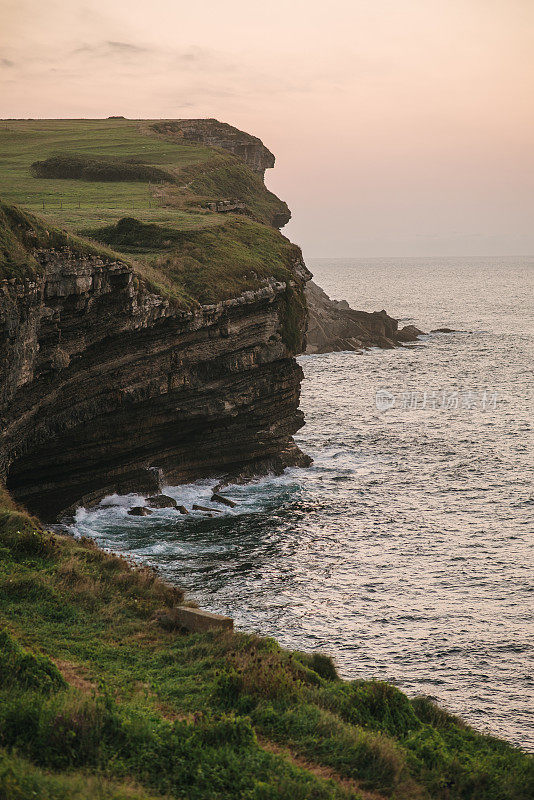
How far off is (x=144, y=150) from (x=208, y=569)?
72.7m

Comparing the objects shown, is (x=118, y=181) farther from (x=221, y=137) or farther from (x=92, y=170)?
(x=221, y=137)

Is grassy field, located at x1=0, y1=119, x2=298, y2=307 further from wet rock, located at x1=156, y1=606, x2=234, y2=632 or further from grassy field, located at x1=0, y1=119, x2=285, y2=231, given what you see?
wet rock, located at x1=156, y1=606, x2=234, y2=632

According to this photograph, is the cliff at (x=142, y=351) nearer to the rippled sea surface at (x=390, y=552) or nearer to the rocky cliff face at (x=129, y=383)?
the rocky cliff face at (x=129, y=383)

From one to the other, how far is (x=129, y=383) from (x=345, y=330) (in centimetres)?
8365

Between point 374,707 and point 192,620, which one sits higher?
point 192,620

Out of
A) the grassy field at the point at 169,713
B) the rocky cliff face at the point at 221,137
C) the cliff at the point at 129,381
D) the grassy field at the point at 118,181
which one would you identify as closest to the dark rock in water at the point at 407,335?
the grassy field at the point at 118,181

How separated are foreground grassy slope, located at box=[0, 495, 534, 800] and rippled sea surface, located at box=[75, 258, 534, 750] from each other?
33.3ft

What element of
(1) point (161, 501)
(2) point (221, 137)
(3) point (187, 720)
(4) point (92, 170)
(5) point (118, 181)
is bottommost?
(1) point (161, 501)

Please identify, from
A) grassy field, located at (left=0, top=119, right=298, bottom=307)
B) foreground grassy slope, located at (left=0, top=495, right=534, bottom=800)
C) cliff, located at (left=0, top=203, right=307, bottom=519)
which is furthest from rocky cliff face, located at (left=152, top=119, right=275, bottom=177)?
foreground grassy slope, located at (left=0, top=495, right=534, bottom=800)

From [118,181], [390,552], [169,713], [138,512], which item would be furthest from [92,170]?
[169,713]

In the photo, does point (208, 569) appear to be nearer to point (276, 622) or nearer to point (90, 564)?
point (276, 622)

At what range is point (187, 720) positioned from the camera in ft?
49.1

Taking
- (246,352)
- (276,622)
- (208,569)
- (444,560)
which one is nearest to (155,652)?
(276,622)

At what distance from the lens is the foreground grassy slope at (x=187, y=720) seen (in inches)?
494
